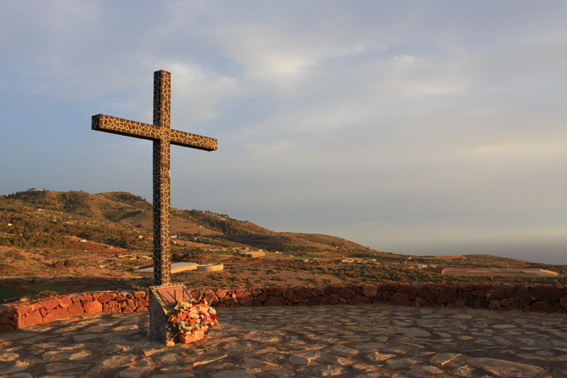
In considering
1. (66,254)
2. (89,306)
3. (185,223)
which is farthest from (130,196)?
(89,306)

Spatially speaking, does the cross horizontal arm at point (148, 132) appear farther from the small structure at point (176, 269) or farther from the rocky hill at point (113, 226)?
the rocky hill at point (113, 226)

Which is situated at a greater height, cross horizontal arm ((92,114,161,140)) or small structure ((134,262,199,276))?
cross horizontal arm ((92,114,161,140))

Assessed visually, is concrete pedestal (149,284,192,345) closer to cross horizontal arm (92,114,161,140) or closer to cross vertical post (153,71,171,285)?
cross vertical post (153,71,171,285)

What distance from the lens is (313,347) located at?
5113 millimetres

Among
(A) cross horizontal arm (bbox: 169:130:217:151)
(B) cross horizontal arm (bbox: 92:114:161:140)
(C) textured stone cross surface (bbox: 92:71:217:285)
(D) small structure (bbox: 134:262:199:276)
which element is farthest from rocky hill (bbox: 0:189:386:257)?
(B) cross horizontal arm (bbox: 92:114:161:140)

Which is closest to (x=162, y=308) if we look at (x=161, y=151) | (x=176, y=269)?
(x=161, y=151)

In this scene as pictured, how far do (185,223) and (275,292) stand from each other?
187 feet

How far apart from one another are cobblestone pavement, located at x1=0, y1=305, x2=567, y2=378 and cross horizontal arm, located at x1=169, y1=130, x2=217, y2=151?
11.5ft

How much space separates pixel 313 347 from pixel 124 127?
4.63 metres

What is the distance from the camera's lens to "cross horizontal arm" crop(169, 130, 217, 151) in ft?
23.1

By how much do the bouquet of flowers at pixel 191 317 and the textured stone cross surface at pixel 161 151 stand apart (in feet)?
3.05

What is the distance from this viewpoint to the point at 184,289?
655cm

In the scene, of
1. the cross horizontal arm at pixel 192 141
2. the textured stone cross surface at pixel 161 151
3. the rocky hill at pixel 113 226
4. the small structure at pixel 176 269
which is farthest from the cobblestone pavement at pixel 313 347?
the rocky hill at pixel 113 226

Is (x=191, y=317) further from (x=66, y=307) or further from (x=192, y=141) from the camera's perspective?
(x=66, y=307)
